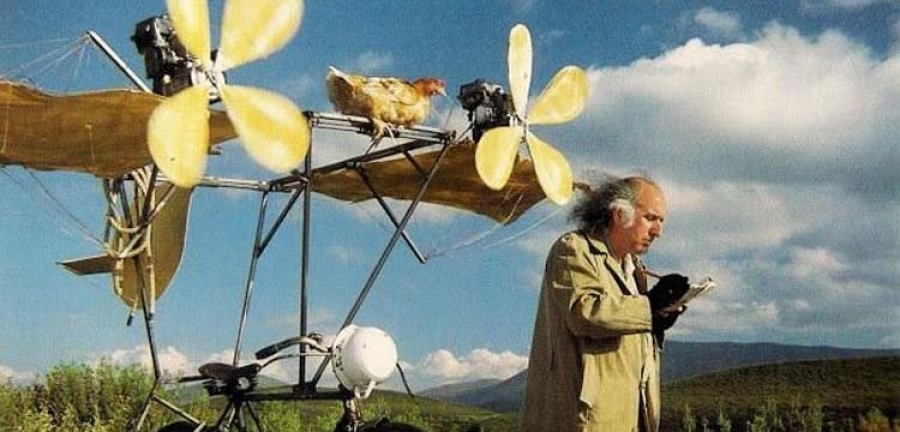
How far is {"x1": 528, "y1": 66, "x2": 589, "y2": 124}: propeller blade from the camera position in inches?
217

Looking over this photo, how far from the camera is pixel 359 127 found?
5.14m

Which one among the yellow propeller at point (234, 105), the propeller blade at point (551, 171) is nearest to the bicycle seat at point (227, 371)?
the yellow propeller at point (234, 105)

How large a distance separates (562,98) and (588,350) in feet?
6.55

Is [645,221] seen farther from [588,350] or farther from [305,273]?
[305,273]

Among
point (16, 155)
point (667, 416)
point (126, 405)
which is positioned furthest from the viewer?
point (126, 405)

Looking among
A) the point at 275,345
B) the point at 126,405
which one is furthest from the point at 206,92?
the point at 126,405

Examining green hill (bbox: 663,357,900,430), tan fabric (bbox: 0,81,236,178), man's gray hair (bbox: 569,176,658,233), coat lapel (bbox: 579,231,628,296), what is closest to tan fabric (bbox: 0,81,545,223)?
tan fabric (bbox: 0,81,236,178)

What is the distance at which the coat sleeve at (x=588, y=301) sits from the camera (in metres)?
3.73

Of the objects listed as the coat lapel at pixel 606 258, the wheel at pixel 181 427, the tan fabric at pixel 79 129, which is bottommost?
the wheel at pixel 181 427

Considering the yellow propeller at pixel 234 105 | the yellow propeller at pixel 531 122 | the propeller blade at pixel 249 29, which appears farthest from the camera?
the yellow propeller at pixel 531 122

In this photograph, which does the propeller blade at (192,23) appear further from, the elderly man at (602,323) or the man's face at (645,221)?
the man's face at (645,221)

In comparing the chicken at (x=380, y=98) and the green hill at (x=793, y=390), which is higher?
the chicken at (x=380, y=98)

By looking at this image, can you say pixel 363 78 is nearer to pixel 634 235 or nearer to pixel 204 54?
pixel 204 54

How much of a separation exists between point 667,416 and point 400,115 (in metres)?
4.39
